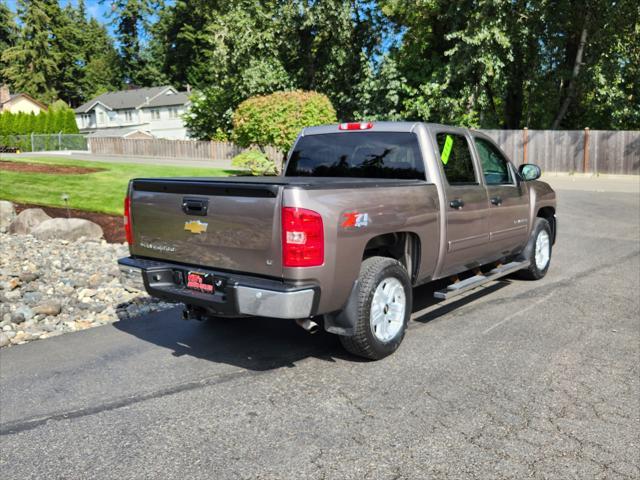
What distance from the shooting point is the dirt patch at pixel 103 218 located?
11938 mm

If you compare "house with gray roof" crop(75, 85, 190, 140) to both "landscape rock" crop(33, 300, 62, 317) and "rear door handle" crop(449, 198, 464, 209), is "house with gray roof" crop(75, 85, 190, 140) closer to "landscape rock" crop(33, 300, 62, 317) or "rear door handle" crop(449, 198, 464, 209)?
"landscape rock" crop(33, 300, 62, 317)

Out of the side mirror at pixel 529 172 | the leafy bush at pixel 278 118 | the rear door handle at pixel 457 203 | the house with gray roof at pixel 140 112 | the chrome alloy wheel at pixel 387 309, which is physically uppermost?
the house with gray roof at pixel 140 112

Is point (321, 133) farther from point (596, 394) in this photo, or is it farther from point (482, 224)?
point (596, 394)

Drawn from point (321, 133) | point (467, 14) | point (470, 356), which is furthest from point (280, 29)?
point (470, 356)

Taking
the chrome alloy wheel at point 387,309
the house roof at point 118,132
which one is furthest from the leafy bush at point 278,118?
the house roof at point 118,132

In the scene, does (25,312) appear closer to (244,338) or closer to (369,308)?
(244,338)

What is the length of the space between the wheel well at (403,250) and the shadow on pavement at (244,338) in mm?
918

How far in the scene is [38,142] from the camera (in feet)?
162

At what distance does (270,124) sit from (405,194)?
52.8ft

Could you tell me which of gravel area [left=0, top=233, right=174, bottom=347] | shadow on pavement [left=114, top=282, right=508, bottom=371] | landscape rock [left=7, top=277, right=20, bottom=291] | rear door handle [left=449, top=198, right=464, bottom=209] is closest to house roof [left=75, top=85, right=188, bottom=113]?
gravel area [left=0, top=233, right=174, bottom=347]

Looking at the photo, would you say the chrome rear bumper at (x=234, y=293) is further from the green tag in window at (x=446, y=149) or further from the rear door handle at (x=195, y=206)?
the green tag in window at (x=446, y=149)

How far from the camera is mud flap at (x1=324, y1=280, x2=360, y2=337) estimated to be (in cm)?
474

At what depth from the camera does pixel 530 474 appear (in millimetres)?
3316

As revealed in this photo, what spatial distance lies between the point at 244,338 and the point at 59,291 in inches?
142
